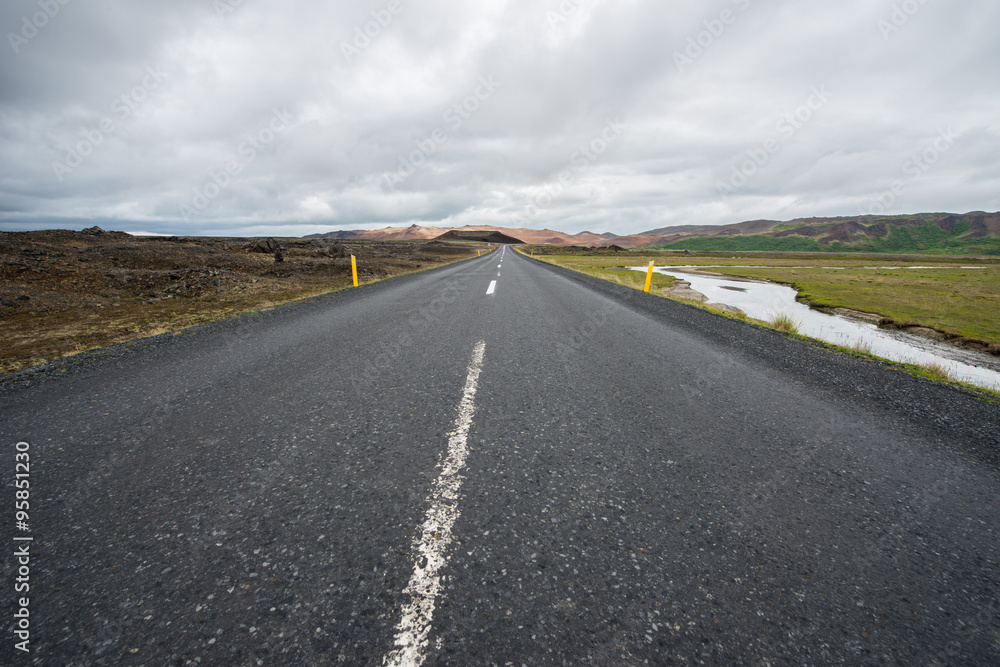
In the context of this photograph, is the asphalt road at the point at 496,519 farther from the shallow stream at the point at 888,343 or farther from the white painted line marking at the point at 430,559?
the shallow stream at the point at 888,343

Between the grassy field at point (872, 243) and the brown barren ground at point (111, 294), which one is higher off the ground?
the grassy field at point (872, 243)

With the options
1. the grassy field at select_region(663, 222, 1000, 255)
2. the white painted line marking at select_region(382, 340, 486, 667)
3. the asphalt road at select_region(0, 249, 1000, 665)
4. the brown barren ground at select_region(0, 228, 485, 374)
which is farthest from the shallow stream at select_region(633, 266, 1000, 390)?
the grassy field at select_region(663, 222, 1000, 255)

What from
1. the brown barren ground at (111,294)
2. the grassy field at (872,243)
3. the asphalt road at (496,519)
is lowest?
the asphalt road at (496,519)

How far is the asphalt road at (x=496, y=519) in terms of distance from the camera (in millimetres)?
1586

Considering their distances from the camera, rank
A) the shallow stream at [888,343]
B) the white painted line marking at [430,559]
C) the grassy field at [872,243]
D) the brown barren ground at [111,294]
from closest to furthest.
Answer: the white painted line marking at [430,559]
the brown barren ground at [111,294]
the shallow stream at [888,343]
the grassy field at [872,243]

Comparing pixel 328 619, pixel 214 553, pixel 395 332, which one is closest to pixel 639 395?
pixel 328 619

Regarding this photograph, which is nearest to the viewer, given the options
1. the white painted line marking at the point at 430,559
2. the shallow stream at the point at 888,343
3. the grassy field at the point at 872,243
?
the white painted line marking at the point at 430,559

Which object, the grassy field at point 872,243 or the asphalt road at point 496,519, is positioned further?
the grassy field at point 872,243

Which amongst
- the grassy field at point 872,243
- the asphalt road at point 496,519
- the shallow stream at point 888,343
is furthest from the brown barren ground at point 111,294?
the grassy field at point 872,243

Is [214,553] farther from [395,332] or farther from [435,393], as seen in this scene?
[395,332]

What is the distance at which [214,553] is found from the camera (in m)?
1.95

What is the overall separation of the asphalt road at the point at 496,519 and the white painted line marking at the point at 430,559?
0.04ft

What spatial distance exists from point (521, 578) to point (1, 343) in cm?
1077

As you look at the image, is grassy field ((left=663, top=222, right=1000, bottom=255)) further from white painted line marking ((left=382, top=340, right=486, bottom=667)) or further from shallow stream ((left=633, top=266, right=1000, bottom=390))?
white painted line marking ((left=382, top=340, right=486, bottom=667))
